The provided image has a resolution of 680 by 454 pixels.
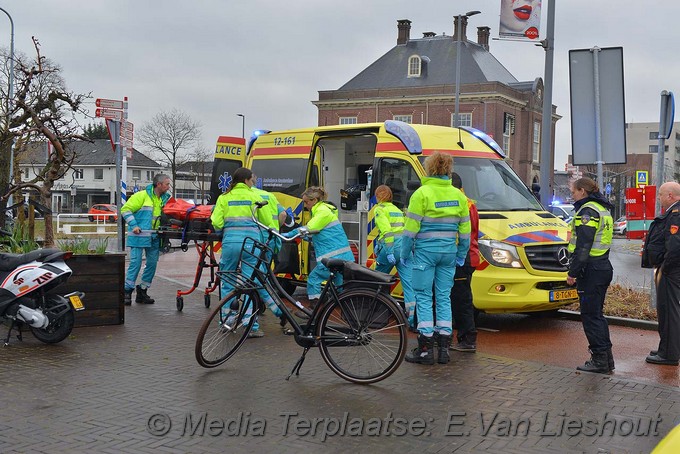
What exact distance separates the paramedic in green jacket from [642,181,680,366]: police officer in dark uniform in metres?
6.61

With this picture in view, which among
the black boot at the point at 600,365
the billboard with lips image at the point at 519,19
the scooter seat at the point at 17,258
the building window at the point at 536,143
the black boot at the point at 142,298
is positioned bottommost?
the black boot at the point at 600,365

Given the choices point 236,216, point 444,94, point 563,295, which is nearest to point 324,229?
point 236,216

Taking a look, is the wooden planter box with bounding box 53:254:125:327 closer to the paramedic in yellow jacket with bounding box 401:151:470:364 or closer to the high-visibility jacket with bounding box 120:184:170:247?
the high-visibility jacket with bounding box 120:184:170:247

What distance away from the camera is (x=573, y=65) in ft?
33.7

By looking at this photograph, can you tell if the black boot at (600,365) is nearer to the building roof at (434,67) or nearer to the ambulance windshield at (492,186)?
the ambulance windshield at (492,186)

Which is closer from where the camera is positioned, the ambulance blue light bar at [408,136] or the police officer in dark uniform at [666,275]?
the police officer in dark uniform at [666,275]

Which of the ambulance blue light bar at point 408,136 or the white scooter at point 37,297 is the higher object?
the ambulance blue light bar at point 408,136

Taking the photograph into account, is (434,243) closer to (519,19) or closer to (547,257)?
(547,257)

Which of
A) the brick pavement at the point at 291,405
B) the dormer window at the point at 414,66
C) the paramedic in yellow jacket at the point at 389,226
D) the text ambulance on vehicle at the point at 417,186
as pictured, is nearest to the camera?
the brick pavement at the point at 291,405

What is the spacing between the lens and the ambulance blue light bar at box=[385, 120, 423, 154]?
32.9 ft

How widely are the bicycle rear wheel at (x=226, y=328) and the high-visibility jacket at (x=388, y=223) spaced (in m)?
2.22

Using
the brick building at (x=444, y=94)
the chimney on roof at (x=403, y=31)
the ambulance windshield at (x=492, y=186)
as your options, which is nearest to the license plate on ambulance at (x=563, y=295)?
the ambulance windshield at (x=492, y=186)

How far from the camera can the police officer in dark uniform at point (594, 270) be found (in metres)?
7.09

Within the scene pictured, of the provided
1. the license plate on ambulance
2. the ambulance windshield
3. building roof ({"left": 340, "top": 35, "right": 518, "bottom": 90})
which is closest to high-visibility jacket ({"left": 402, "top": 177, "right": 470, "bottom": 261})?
the license plate on ambulance
